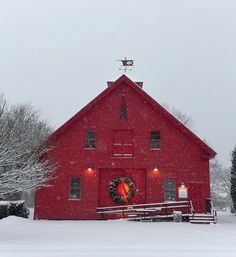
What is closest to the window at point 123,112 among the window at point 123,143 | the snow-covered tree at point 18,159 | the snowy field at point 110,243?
the window at point 123,143

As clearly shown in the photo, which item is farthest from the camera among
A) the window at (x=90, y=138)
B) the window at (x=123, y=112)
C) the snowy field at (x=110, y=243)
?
the window at (x=123, y=112)

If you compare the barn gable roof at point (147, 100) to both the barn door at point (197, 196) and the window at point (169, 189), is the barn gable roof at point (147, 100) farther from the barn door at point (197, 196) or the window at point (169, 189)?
the window at point (169, 189)

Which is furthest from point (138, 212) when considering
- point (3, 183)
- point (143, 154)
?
point (3, 183)

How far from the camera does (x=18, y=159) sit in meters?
23.6

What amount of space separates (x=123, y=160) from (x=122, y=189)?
5.92 feet

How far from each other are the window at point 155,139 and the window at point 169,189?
2.28 m

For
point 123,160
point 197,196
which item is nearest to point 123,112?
point 123,160

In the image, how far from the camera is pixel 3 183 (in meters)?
15.3

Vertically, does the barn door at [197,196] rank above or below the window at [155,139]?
below

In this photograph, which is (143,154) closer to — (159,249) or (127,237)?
(127,237)

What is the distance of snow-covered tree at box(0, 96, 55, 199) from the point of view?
15414 millimetres

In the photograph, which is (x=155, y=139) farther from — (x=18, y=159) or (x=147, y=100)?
(x=18, y=159)

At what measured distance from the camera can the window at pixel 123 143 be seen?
77.4 ft

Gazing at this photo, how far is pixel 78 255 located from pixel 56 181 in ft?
43.1
